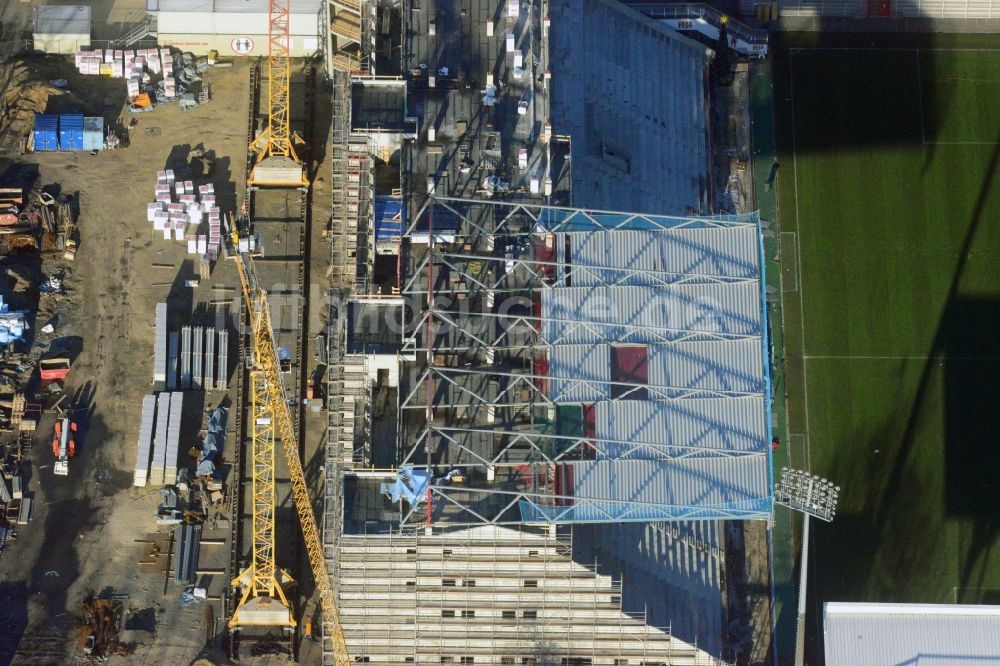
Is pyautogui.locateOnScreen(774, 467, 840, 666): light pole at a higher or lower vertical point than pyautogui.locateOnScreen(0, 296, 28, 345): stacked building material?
lower

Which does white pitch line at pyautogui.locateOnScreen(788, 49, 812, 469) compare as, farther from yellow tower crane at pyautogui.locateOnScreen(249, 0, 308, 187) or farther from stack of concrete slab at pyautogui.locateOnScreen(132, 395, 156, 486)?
stack of concrete slab at pyautogui.locateOnScreen(132, 395, 156, 486)

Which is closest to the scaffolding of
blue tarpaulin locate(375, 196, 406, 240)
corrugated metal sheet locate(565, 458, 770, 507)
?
corrugated metal sheet locate(565, 458, 770, 507)

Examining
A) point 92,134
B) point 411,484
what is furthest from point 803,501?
point 92,134

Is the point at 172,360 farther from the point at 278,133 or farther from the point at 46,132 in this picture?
the point at 46,132

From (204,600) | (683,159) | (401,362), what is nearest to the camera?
(401,362)

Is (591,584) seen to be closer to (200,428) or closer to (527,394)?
(527,394)

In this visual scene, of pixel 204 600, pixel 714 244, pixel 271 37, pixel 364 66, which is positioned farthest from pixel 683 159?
pixel 204 600

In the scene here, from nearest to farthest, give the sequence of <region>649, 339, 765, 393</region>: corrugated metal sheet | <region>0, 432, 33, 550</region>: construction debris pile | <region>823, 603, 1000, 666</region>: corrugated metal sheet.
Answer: <region>649, 339, 765, 393</region>: corrugated metal sheet, <region>823, 603, 1000, 666</region>: corrugated metal sheet, <region>0, 432, 33, 550</region>: construction debris pile
